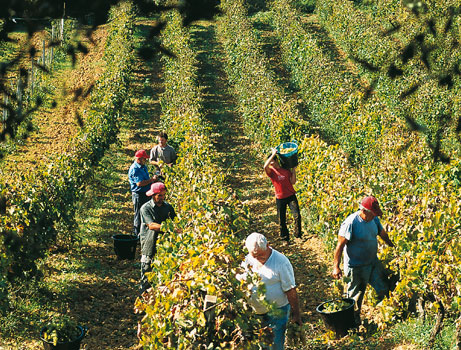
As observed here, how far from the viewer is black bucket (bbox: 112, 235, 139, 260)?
911cm

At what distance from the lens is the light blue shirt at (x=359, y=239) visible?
6.30 meters

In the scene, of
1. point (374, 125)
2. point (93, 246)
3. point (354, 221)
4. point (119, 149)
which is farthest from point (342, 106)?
point (354, 221)

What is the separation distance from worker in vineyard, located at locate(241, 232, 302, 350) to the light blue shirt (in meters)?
1.47

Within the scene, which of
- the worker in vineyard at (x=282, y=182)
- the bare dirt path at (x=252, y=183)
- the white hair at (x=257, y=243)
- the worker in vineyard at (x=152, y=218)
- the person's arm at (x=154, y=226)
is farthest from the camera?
the worker in vineyard at (x=282, y=182)

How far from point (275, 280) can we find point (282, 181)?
4.19 meters

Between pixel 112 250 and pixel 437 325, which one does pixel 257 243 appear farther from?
pixel 112 250

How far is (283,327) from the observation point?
16.7 ft

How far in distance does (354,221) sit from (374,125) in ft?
22.2

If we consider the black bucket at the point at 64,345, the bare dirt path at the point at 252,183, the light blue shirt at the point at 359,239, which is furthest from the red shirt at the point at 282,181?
the black bucket at the point at 64,345

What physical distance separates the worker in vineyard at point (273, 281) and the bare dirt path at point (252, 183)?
1.91 metres

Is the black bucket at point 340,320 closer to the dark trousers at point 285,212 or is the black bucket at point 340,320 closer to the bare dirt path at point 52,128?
the dark trousers at point 285,212

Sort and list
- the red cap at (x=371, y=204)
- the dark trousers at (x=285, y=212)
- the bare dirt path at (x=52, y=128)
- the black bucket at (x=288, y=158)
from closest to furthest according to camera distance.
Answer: the red cap at (x=371, y=204), the black bucket at (x=288, y=158), the dark trousers at (x=285, y=212), the bare dirt path at (x=52, y=128)

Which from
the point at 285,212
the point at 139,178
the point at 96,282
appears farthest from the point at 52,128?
the point at 285,212

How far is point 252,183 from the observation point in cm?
1330
